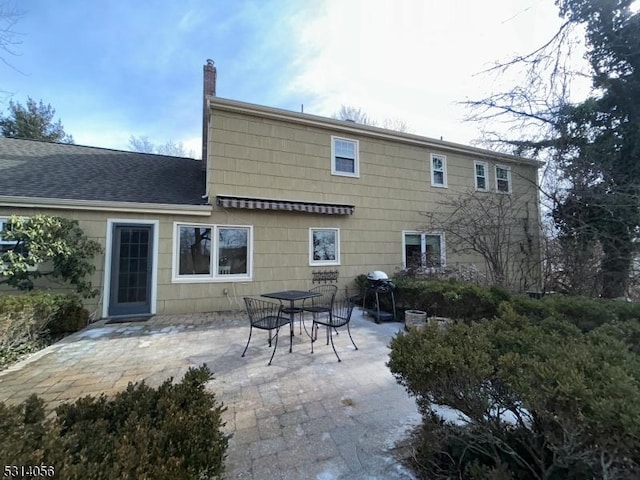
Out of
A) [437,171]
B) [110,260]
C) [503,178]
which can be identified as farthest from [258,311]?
[503,178]

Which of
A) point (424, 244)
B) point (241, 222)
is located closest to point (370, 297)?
point (424, 244)

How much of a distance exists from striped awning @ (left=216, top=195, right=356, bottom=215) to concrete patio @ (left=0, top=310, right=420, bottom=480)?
131 inches

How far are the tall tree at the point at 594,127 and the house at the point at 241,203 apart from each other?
1.69 metres

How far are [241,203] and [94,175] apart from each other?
466 cm

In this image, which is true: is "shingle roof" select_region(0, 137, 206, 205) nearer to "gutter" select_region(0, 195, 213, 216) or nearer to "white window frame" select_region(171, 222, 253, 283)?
"gutter" select_region(0, 195, 213, 216)

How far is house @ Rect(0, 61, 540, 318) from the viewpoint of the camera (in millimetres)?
7195

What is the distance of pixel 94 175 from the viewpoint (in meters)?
8.29

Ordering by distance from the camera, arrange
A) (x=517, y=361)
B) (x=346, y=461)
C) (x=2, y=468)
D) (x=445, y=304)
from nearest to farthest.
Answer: (x=2, y=468) < (x=517, y=361) < (x=346, y=461) < (x=445, y=304)

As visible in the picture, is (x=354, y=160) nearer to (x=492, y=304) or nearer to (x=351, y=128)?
(x=351, y=128)

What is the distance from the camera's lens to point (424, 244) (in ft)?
34.4

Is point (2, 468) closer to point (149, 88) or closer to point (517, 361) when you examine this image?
point (517, 361)

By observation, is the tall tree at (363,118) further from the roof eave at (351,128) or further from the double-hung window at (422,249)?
the double-hung window at (422,249)

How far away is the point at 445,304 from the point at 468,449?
4.49 metres

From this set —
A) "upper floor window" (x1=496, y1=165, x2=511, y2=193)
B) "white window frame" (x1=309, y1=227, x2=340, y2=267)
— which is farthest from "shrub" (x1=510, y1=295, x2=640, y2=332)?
"upper floor window" (x1=496, y1=165, x2=511, y2=193)
